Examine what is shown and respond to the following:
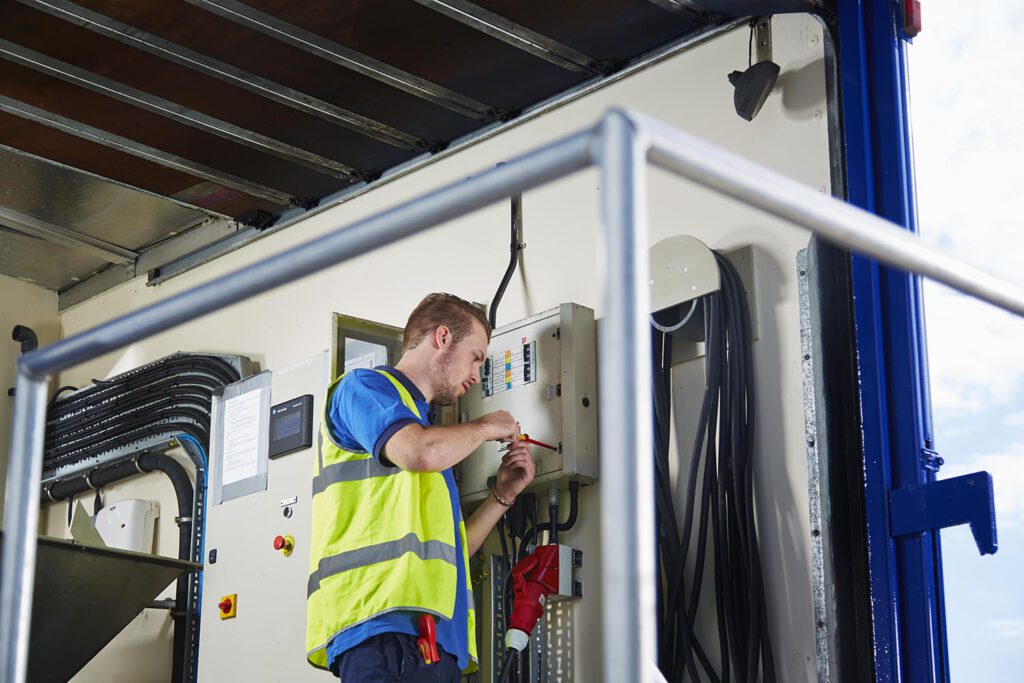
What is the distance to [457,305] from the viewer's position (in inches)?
167

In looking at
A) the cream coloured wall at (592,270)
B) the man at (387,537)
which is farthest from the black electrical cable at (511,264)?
the man at (387,537)

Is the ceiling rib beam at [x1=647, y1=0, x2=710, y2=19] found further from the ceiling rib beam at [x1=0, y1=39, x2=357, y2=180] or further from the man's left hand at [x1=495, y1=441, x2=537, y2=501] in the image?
the ceiling rib beam at [x1=0, y1=39, x2=357, y2=180]

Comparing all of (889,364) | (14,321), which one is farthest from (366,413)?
(14,321)

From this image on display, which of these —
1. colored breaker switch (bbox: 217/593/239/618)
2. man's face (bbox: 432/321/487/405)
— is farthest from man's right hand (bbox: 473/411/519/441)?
colored breaker switch (bbox: 217/593/239/618)

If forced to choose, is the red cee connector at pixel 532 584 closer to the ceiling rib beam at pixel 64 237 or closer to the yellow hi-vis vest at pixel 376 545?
the yellow hi-vis vest at pixel 376 545

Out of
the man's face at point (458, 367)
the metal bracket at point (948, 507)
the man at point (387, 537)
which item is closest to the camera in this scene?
the metal bracket at point (948, 507)

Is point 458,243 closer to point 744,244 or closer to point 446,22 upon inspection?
point 446,22

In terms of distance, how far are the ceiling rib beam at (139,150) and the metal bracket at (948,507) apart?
9.79 ft

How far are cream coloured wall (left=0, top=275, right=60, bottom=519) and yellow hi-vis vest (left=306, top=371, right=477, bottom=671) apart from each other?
338 centimetres

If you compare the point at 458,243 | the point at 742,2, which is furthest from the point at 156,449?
the point at 742,2

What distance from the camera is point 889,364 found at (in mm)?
3932

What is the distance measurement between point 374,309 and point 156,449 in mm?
1389

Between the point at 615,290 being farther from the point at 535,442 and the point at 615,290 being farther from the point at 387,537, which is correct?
the point at 535,442

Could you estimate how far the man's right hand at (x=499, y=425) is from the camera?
13.4 ft
